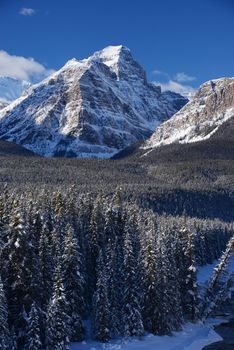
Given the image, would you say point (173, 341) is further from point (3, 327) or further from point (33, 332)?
point (3, 327)

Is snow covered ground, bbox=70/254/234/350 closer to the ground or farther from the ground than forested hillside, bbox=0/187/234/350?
closer to the ground

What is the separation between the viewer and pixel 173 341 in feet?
237

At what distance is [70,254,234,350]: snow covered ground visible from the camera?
6712cm

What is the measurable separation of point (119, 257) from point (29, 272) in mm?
27184

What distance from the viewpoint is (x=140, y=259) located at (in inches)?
3054

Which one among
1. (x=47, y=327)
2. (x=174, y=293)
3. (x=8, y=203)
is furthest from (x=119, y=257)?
(x=47, y=327)

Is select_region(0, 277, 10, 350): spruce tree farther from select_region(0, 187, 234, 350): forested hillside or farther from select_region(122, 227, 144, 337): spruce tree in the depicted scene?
select_region(122, 227, 144, 337): spruce tree

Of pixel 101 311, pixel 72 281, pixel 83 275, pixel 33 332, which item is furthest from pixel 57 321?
pixel 83 275

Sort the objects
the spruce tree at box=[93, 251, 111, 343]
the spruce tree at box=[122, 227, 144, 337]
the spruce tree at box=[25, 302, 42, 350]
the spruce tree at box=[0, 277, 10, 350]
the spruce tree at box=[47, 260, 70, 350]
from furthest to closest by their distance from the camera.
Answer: the spruce tree at box=[122, 227, 144, 337]
the spruce tree at box=[93, 251, 111, 343]
the spruce tree at box=[47, 260, 70, 350]
the spruce tree at box=[25, 302, 42, 350]
the spruce tree at box=[0, 277, 10, 350]

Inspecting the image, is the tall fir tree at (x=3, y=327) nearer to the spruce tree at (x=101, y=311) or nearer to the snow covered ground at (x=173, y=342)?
the snow covered ground at (x=173, y=342)

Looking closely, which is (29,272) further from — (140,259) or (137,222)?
(137,222)

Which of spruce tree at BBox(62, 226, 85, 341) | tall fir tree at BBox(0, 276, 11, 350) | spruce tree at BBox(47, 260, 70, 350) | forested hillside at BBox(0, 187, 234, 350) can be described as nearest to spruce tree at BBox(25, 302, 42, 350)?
forested hillside at BBox(0, 187, 234, 350)

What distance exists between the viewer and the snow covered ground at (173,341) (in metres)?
67.1

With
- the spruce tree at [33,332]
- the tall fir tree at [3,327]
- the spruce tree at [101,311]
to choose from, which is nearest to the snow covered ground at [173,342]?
the spruce tree at [101,311]
